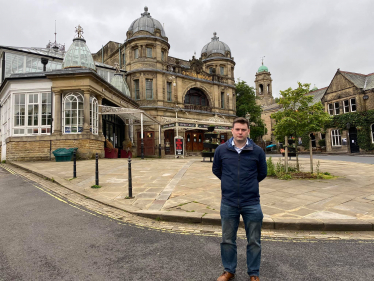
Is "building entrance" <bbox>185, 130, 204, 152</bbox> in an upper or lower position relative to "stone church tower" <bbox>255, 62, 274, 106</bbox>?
lower

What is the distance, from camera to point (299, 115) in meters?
9.04

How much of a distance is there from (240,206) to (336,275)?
1.28 meters

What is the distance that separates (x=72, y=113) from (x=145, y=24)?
15857mm

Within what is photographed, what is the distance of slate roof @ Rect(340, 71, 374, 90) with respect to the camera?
28322 mm

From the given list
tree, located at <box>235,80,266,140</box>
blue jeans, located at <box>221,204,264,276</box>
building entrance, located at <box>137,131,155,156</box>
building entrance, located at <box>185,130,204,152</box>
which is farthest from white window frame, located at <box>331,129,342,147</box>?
blue jeans, located at <box>221,204,264,276</box>

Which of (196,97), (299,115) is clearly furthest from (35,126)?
(196,97)

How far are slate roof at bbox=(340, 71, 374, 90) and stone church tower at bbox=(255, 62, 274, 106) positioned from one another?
3004 centimetres

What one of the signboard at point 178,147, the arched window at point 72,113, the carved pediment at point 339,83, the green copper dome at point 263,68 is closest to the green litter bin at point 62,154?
the arched window at point 72,113

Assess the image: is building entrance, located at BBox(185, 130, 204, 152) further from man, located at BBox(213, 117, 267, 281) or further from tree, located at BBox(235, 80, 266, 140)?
man, located at BBox(213, 117, 267, 281)

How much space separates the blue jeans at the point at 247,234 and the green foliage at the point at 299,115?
7085 millimetres

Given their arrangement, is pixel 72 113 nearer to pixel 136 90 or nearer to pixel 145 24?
pixel 136 90

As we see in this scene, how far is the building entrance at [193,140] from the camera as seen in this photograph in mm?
28906

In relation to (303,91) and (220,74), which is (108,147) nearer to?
(303,91)

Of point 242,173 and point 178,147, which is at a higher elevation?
point 178,147
